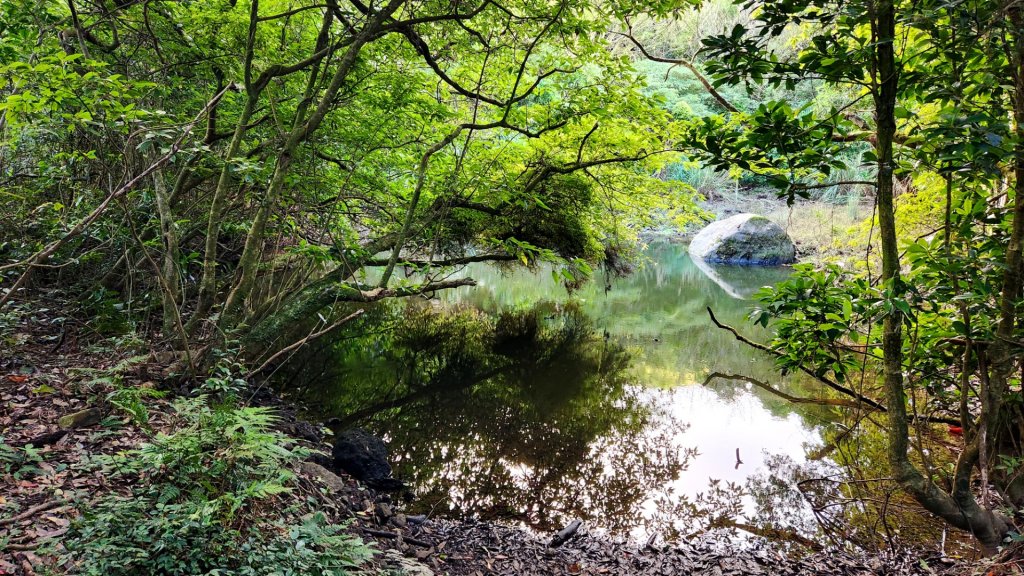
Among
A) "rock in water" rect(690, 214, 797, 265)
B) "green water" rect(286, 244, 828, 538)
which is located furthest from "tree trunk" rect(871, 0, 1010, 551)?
"rock in water" rect(690, 214, 797, 265)

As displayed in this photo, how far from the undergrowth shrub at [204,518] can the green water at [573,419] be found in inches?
75.4

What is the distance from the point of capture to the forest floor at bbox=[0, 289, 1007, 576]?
7.13ft

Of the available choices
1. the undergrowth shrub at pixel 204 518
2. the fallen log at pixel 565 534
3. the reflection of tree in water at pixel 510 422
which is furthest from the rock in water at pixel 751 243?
the undergrowth shrub at pixel 204 518

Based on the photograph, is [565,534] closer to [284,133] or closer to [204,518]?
[204,518]

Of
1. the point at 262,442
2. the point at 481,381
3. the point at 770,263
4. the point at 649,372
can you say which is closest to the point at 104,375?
the point at 262,442

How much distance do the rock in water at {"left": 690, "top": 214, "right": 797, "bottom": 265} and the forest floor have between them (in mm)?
18920

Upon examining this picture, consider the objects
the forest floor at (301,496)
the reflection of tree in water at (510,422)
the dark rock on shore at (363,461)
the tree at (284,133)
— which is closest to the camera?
the forest floor at (301,496)

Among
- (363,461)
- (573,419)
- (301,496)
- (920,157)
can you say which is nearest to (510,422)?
(573,419)

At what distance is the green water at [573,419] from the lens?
4.21m

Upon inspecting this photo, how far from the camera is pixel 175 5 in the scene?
416 cm

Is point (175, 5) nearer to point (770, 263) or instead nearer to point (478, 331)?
point (478, 331)

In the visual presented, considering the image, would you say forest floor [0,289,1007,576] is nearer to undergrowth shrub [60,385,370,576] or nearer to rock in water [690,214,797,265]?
undergrowth shrub [60,385,370,576]

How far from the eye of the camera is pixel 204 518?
1817 mm

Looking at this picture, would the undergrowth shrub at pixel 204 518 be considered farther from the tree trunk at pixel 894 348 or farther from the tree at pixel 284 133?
the tree trunk at pixel 894 348
